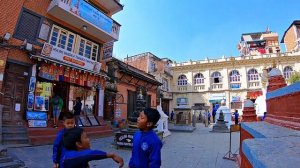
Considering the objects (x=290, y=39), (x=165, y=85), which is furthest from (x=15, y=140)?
(x=290, y=39)

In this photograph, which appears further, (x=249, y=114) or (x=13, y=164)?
(x=249, y=114)

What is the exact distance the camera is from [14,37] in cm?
1022

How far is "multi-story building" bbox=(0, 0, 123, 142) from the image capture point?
32.7 ft

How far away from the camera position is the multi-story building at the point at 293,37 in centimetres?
3741

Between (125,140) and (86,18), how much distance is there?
283 inches

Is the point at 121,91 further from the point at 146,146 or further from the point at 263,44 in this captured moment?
the point at 263,44

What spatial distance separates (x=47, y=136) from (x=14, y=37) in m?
4.70

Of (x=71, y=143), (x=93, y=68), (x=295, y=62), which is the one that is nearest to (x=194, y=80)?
(x=295, y=62)

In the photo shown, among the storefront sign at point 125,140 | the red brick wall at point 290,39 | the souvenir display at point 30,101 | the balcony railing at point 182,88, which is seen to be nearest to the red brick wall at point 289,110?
the storefront sign at point 125,140

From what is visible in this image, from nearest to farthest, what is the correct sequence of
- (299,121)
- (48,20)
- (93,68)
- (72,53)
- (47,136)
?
(299,121) < (47,136) < (48,20) < (72,53) < (93,68)

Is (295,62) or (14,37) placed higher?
(295,62)

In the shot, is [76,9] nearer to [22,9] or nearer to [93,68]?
[22,9]

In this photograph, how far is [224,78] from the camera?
124 ft

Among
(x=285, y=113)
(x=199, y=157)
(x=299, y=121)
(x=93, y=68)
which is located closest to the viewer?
(x=299, y=121)
